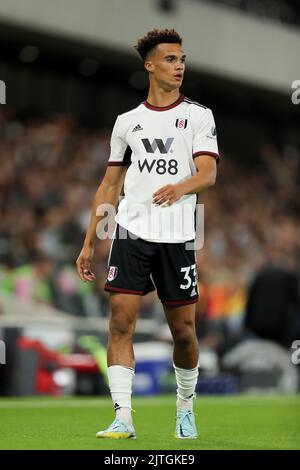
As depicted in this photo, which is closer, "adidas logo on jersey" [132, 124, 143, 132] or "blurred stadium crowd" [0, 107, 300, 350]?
"adidas logo on jersey" [132, 124, 143, 132]

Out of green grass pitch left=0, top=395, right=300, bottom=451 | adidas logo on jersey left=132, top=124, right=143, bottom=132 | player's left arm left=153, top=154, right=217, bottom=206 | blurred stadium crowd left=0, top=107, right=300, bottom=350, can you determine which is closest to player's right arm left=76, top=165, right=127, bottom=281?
adidas logo on jersey left=132, top=124, right=143, bottom=132

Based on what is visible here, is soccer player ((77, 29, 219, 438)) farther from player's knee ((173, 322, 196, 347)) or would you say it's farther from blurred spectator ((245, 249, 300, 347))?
blurred spectator ((245, 249, 300, 347))

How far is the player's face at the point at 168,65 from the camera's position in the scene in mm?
7090

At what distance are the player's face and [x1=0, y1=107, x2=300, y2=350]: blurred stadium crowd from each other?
8413mm

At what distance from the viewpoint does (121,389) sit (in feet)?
22.6

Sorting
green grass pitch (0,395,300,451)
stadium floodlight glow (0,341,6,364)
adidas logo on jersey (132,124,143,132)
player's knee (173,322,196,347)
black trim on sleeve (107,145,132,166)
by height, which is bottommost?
green grass pitch (0,395,300,451)

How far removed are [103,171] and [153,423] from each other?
39.3 feet

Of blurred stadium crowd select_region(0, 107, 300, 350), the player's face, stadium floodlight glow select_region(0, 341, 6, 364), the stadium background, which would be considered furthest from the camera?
blurred stadium crowd select_region(0, 107, 300, 350)

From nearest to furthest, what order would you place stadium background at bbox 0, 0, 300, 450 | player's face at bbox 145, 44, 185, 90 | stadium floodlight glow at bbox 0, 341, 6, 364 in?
player's face at bbox 145, 44, 185, 90 < stadium floodlight glow at bbox 0, 341, 6, 364 < stadium background at bbox 0, 0, 300, 450

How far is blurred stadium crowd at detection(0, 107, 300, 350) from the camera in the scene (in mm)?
15602

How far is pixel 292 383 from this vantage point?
1650 centimetres

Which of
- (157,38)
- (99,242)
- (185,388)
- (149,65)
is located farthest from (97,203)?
(99,242)

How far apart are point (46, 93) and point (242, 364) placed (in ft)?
30.7
